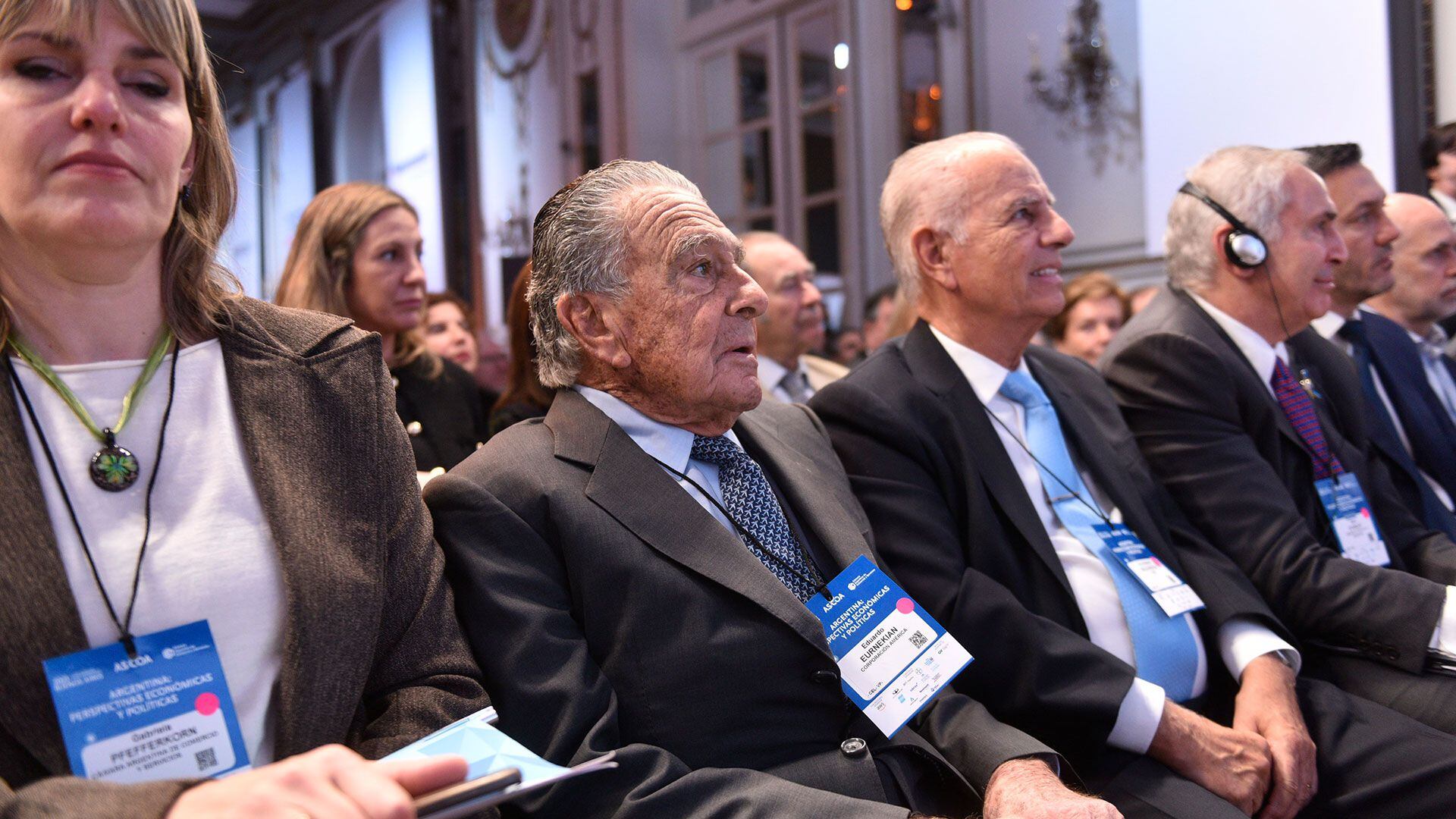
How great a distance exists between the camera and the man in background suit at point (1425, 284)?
3514 mm

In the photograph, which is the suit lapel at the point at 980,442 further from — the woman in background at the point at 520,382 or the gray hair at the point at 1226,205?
the woman in background at the point at 520,382

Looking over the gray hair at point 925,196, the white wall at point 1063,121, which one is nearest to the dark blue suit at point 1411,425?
the gray hair at point 925,196

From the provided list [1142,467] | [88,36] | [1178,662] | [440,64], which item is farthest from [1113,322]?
[440,64]

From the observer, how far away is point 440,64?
9406 millimetres

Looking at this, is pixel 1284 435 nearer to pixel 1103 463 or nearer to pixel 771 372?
pixel 1103 463

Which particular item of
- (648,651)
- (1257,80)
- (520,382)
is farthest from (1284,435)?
(1257,80)

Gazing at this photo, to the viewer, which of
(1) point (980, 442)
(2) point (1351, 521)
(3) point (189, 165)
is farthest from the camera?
(2) point (1351, 521)

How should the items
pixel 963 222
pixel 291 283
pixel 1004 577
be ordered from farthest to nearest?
pixel 291 283 < pixel 963 222 < pixel 1004 577

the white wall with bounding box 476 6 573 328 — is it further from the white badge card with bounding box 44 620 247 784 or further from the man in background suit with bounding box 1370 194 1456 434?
the white badge card with bounding box 44 620 247 784

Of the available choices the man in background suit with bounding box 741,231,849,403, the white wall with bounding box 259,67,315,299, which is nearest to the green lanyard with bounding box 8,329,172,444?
the man in background suit with bounding box 741,231,849,403

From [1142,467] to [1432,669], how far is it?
646mm

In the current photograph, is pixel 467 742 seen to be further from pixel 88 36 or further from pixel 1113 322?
pixel 1113 322

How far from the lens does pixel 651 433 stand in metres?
1.76

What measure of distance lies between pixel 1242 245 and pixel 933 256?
0.81 m
